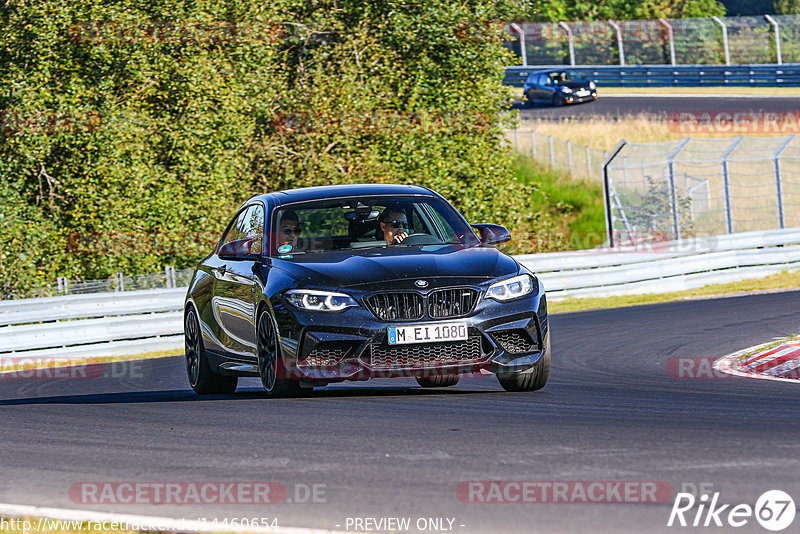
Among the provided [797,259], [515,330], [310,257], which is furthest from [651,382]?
[797,259]

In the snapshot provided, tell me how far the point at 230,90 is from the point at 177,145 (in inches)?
69.0

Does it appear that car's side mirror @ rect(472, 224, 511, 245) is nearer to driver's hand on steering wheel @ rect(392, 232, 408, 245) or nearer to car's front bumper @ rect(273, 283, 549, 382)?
driver's hand on steering wheel @ rect(392, 232, 408, 245)

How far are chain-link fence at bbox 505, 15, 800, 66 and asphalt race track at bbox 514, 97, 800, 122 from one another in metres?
4.21

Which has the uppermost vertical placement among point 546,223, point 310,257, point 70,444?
point 310,257

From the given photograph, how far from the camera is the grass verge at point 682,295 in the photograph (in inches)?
907

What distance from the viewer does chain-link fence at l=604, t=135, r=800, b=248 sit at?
27.2 metres

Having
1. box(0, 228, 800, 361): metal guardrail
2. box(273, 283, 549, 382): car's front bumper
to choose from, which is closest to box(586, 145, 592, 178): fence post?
box(0, 228, 800, 361): metal guardrail

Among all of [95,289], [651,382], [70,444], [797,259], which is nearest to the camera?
[70,444]

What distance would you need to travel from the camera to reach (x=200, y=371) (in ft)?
37.6

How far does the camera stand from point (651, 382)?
433 inches

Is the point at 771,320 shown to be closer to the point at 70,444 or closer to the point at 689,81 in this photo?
the point at 70,444
